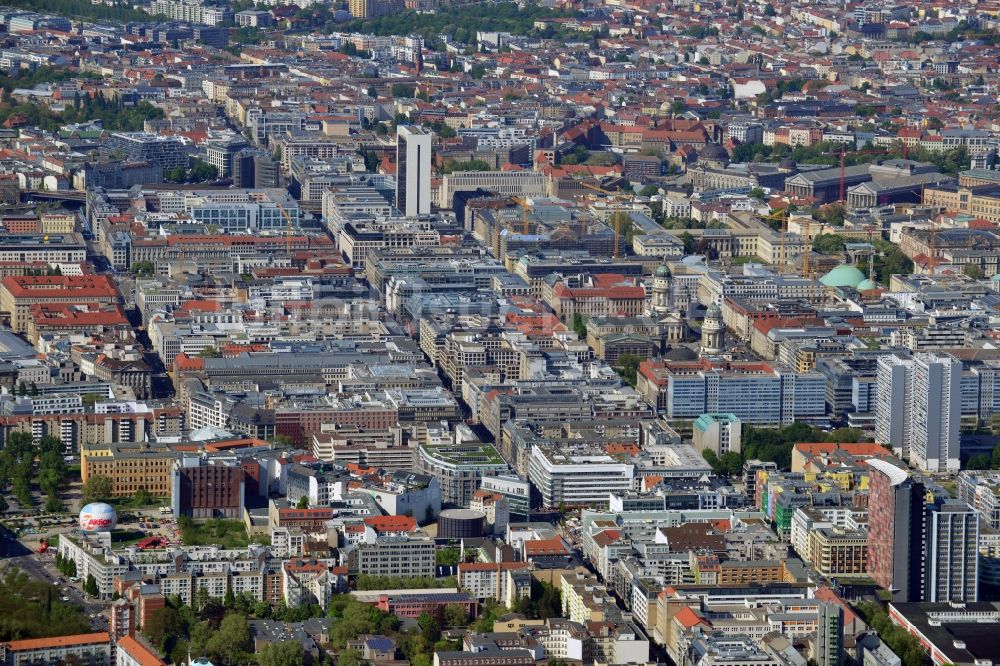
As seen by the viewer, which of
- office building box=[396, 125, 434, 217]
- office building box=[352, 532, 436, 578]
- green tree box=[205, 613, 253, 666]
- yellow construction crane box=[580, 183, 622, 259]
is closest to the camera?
green tree box=[205, 613, 253, 666]

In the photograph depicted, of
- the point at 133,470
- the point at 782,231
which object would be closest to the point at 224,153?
the point at 782,231

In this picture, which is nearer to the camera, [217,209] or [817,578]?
[817,578]

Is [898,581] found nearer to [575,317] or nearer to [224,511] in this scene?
[224,511]

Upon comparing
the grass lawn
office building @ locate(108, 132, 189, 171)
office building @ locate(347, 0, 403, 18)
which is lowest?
office building @ locate(347, 0, 403, 18)

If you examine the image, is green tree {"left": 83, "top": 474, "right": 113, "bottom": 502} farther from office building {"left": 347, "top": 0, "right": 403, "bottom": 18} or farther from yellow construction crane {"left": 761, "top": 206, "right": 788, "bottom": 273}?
office building {"left": 347, "top": 0, "right": 403, "bottom": 18}

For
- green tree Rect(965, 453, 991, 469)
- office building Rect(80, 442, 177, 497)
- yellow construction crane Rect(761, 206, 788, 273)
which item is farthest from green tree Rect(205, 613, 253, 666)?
yellow construction crane Rect(761, 206, 788, 273)

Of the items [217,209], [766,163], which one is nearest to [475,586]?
[217,209]
